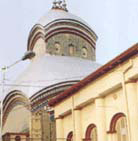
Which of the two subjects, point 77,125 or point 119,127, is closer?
point 119,127

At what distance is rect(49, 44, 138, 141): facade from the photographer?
14627mm

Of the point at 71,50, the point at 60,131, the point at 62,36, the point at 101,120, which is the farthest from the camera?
the point at 62,36

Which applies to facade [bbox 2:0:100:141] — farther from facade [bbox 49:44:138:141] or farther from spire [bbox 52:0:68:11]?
facade [bbox 49:44:138:141]

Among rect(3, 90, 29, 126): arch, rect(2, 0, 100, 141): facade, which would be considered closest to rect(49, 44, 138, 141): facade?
rect(2, 0, 100, 141): facade

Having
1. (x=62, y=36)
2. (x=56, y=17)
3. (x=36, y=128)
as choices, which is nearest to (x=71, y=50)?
(x=62, y=36)

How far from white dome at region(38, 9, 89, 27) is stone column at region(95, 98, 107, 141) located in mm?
22649

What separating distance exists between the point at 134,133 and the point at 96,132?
344 cm

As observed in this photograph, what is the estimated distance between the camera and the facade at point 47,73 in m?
28.1

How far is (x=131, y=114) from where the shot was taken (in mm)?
14477

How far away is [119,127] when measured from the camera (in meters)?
15.9

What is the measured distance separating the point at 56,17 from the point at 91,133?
22558mm

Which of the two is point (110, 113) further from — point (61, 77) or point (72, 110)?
point (61, 77)

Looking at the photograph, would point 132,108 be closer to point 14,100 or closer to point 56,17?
point 14,100

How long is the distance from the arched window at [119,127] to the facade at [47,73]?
487 inches
